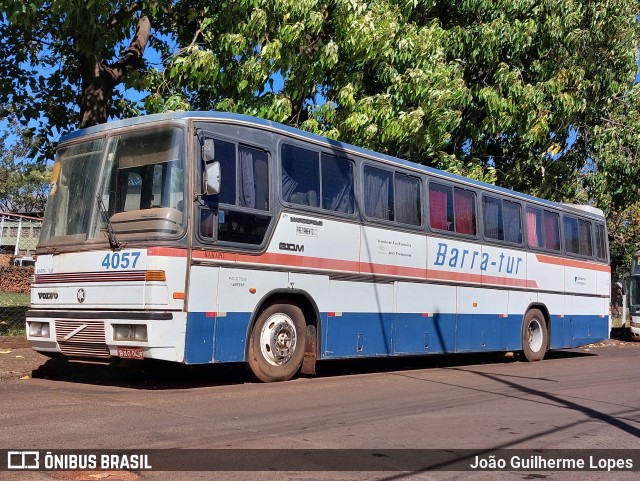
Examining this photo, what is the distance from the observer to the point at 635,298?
2819 centimetres

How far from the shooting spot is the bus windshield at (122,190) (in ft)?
31.1

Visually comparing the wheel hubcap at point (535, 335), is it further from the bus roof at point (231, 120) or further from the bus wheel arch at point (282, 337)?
the bus wheel arch at point (282, 337)

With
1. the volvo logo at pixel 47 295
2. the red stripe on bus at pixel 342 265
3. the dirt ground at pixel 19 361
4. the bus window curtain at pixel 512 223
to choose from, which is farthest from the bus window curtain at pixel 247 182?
the bus window curtain at pixel 512 223

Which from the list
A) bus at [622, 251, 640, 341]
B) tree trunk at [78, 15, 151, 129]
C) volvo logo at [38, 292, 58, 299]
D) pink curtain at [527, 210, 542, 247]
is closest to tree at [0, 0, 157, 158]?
tree trunk at [78, 15, 151, 129]

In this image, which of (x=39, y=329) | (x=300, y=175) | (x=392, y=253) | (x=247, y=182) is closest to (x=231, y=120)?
(x=247, y=182)

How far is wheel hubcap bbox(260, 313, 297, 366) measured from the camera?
1052cm

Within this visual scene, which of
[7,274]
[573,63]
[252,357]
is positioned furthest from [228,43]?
[7,274]

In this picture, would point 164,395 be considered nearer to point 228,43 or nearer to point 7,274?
A: point 228,43

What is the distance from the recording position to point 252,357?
10305mm

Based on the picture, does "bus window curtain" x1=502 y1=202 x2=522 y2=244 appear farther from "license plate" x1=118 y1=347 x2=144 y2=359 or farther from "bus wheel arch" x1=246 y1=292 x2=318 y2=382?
"license plate" x1=118 y1=347 x2=144 y2=359

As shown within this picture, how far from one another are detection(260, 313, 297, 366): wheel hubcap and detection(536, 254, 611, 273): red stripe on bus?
313 inches

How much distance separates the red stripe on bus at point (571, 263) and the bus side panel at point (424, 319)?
3729mm

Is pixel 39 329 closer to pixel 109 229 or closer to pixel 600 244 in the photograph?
pixel 109 229

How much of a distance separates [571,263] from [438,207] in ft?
19.0
